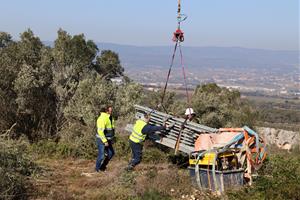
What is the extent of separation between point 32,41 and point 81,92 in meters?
Answer: 5.05

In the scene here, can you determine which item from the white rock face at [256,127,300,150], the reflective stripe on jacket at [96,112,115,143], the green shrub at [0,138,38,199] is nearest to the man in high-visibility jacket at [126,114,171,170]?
the reflective stripe on jacket at [96,112,115,143]

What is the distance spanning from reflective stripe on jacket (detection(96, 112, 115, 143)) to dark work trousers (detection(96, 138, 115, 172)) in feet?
0.63

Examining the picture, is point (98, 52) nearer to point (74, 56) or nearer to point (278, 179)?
point (74, 56)

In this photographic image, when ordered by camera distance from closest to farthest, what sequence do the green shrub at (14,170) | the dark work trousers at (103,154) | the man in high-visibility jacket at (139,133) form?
the green shrub at (14,170) → the man in high-visibility jacket at (139,133) → the dark work trousers at (103,154)

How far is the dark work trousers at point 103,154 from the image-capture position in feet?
35.3

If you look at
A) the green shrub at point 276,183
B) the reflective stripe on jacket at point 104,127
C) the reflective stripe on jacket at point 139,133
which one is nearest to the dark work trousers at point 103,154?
the reflective stripe on jacket at point 104,127

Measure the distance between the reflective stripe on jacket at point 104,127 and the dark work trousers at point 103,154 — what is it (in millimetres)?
192

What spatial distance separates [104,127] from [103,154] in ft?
2.47

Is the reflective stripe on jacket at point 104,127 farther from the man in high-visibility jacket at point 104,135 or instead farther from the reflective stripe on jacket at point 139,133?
the reflective stripe on jacket at point 139,133

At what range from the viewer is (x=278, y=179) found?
8984 millimetres

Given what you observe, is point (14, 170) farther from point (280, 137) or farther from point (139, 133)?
point (280, 137)

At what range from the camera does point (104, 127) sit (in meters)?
10.6

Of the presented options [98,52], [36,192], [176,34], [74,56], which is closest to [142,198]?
[36,192]

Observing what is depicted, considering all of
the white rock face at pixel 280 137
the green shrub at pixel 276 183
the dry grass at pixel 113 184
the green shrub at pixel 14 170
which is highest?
the green shrub at pixel 14 170
